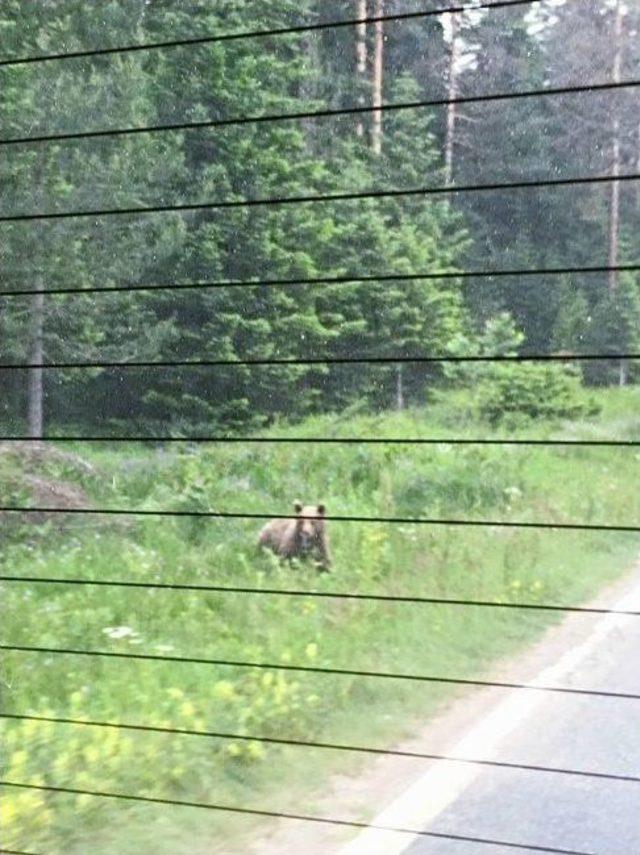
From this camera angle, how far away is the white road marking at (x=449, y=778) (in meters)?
1.36

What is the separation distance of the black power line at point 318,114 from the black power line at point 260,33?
95 millimetres

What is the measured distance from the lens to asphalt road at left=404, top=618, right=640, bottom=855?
1.31 metres

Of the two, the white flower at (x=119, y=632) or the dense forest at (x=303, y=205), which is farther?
the white flower at (x=119, y=632)

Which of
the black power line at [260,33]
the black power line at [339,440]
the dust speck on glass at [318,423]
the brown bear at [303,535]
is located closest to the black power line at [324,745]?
the dust speck on glass at [318,423]

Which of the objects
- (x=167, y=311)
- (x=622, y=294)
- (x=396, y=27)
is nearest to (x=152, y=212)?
(x=167, y=311)

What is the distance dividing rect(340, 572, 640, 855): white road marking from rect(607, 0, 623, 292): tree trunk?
1.50 feet

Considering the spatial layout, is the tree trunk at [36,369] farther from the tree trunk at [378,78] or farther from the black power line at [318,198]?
the tree trunk at [378,78]

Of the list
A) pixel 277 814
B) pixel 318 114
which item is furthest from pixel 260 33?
pixel 277 814

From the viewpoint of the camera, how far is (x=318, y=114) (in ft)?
4.60

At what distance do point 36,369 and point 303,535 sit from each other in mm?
422

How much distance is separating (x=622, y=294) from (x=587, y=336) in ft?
0.19

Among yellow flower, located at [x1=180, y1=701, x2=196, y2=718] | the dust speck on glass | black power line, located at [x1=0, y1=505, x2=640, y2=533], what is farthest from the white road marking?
yellow flower, located at [x1=180, y1=701, x2=196, y2=718]

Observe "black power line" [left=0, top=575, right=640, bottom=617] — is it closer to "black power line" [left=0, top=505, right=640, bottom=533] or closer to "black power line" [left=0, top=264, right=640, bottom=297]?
"black power line" [left=0, top=505, right=640, bottom=533]

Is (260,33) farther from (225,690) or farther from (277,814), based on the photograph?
(277,814)
